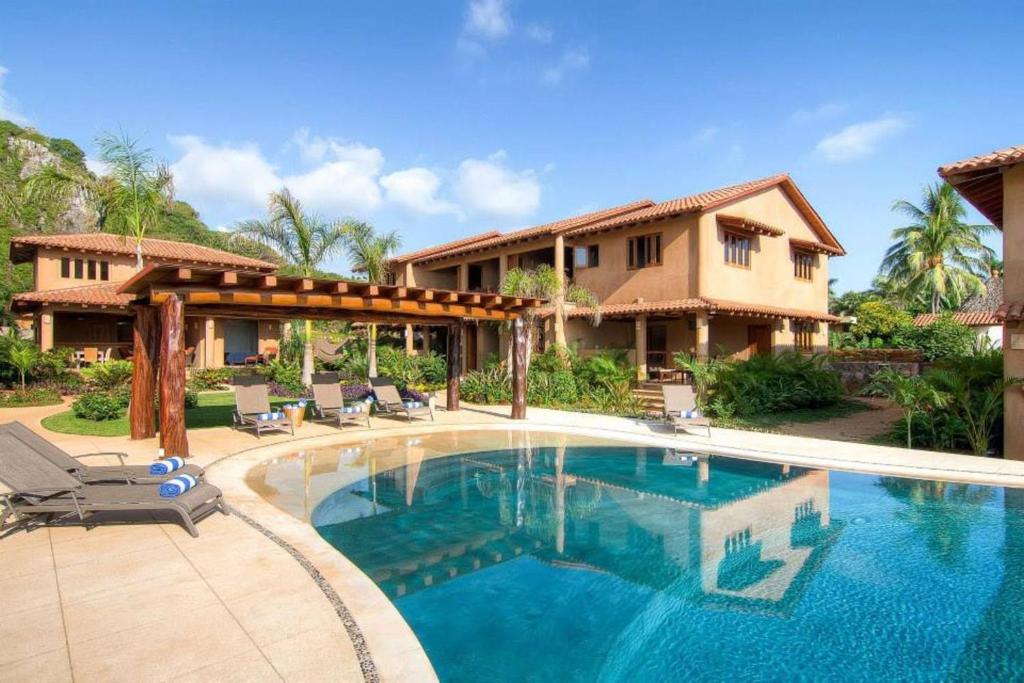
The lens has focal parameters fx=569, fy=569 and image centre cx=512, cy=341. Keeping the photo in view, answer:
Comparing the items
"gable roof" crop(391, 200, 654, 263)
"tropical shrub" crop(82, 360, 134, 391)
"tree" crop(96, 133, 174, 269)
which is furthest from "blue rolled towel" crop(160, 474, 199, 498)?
"gable roof" crop(391, 200, 654, 263)

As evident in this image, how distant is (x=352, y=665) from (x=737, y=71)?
19.4 meters

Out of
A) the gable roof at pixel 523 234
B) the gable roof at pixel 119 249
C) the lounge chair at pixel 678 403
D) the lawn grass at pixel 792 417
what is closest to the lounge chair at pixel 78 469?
the lounge chair at pixel 678 403

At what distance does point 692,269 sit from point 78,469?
19058mm

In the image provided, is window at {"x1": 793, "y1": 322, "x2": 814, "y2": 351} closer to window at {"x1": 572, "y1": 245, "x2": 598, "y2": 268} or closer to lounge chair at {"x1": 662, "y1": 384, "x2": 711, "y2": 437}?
window at {"x1": 572, "y1": 245, "x2": 598, "y2": 268}

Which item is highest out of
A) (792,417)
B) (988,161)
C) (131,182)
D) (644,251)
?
(131,182)

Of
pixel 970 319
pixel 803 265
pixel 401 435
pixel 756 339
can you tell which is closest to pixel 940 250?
pixel 970 319

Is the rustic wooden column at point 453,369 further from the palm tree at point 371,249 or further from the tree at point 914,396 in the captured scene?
the tree at point 914,396

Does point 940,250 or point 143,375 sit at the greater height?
point 940,250

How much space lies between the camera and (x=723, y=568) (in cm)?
646

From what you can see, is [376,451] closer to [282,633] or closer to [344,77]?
[282,633]

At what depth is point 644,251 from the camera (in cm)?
2314

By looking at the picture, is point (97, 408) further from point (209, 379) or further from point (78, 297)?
point (78, 297)

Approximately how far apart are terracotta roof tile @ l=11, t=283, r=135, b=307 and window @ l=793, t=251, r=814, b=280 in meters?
28.5

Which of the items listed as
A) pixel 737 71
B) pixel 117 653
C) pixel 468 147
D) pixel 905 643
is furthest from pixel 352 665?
pixel 468 147
